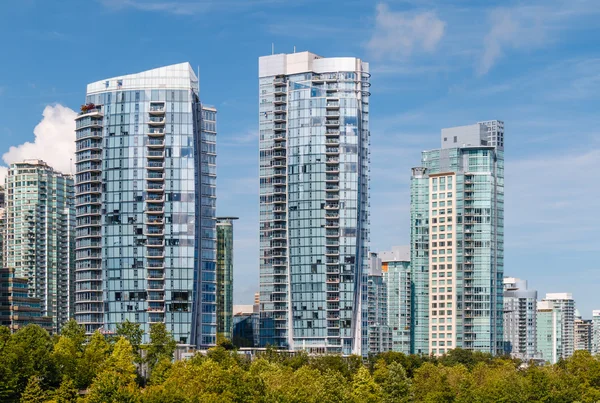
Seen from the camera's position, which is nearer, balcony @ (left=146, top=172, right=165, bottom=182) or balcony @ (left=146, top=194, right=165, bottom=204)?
balcony @ (left=146, top=194, right=165, bottom=204)

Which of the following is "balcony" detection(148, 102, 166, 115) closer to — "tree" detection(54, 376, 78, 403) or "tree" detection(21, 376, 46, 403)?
"tree" detection(54, 376, 78, 403)

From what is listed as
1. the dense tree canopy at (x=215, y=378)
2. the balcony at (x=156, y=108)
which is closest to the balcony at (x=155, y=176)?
the balcony at (x=156, y=108)

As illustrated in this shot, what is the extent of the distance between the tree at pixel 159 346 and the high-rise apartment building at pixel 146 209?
13.0 m

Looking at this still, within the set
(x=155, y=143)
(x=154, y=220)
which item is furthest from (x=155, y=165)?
(x=154, y=220)

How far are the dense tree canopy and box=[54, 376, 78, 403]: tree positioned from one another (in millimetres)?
144

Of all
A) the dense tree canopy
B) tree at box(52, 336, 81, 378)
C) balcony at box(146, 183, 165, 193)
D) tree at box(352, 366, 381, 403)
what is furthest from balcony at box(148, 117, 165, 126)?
tree at box(352, 366, 381, 403)

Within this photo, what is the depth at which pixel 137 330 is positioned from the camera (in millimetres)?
173375

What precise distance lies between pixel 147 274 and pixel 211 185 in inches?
840

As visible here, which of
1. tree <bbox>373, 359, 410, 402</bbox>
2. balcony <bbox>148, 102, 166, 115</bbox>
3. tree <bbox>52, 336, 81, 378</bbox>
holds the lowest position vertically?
tree <bbox>373, 359, 410, 402</bbox>

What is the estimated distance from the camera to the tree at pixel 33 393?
11925 centimetres

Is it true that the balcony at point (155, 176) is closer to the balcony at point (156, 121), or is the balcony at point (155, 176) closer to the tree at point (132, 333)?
the balcony at point (156, 121)

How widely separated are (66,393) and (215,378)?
1847 cm

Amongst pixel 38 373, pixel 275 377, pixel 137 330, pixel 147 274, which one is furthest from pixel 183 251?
pixel 38 373

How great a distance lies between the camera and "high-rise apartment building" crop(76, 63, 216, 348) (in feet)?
613
